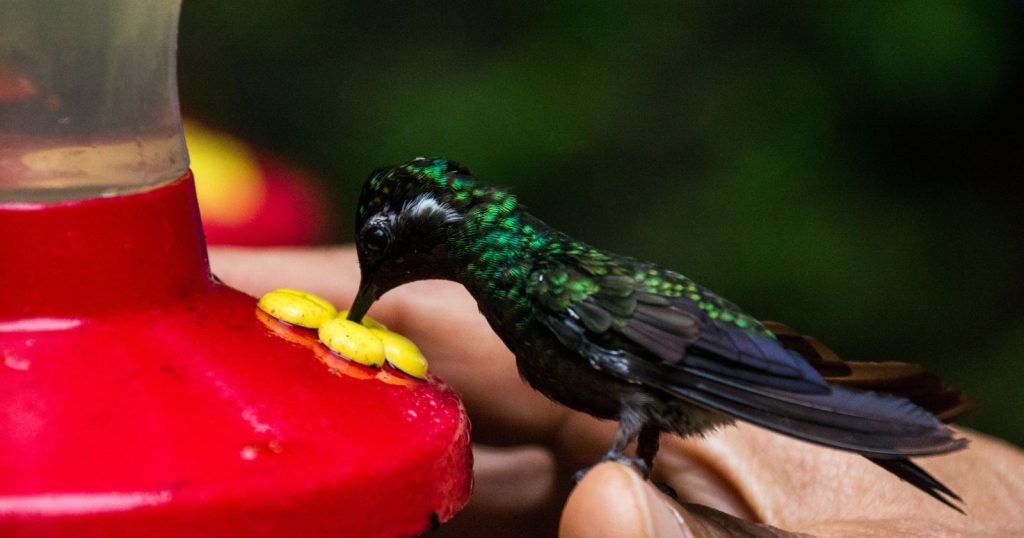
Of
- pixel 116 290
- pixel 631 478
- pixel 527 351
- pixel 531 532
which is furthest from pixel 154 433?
pixel 531 532

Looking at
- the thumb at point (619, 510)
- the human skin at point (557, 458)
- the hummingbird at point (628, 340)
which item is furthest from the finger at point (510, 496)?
the thumb at point (619, 510)

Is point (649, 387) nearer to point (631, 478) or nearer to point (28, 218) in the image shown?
point (631, 478)

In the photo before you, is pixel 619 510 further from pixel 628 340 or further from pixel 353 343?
pixel 353 343

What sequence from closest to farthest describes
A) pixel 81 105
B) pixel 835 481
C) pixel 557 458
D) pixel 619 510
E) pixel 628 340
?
pixel 619 510 < pixel 81 105 < pixel 628 340 < pixel 835 481 < pixel 557 458

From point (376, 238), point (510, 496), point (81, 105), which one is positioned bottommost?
point (510, 496)

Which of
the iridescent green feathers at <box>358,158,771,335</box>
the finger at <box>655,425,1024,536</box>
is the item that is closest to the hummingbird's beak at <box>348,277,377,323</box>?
the iridescent green feathers at <box>358,158,771,335</box>

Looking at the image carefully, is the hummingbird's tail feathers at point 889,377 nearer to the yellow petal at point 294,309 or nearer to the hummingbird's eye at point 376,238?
the hummingbird's eye at point 376,238

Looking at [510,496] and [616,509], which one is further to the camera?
[510,496]

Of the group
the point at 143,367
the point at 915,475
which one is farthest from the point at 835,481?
the point at 143,367
